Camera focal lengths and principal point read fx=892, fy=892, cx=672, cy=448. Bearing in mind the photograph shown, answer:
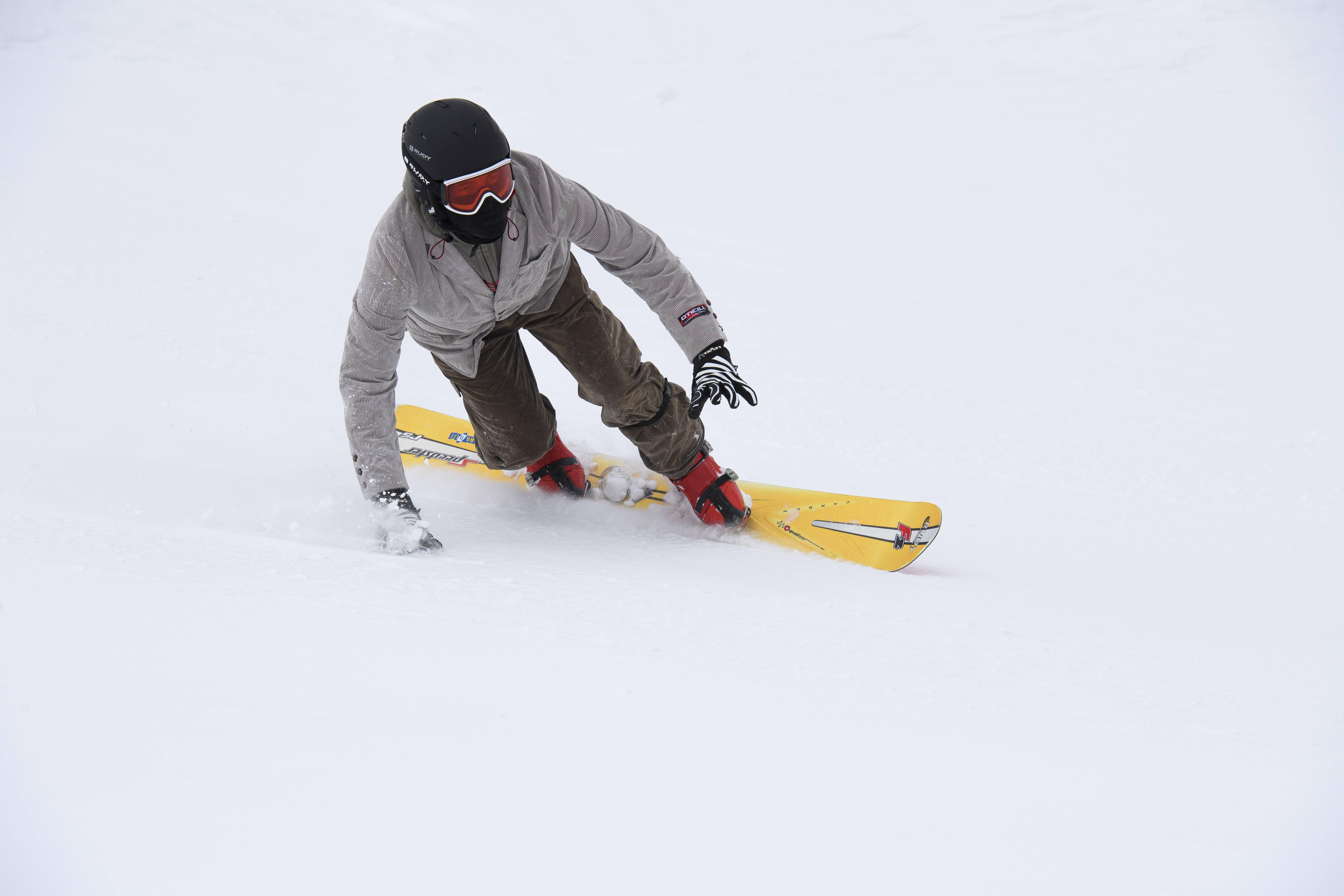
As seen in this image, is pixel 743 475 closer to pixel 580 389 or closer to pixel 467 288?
pixel 580 389

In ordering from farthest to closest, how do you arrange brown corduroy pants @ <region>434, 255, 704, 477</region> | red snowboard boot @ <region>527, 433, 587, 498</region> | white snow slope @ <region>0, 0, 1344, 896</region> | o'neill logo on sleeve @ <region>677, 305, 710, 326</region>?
red snowboard boot @ <region>527, 433, 587, 498</region>
brown corduroy pants @ <region>434, 255, 704, 477</region>
o'neill logo on sleeve @ <region>677, 305, 710, 326</region>
white snow slope @ <region>0, 0, 1344, 896</region>

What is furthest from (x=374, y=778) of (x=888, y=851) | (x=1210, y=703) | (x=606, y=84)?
(x=606, y=84)

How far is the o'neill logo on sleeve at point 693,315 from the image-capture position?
299cm

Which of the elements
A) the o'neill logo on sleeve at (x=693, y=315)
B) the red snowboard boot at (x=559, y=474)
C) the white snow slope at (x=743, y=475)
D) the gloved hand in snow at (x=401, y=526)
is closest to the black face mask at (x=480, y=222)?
the o'neill logo on sleeve at (x=693, y=315)

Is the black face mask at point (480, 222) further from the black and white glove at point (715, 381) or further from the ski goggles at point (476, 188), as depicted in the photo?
the black and white glove at point (715, 381)

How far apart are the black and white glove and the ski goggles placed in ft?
2.78

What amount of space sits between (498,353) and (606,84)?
7.58 metres

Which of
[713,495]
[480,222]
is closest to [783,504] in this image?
[713,495]

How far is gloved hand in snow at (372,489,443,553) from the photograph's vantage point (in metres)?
2.59

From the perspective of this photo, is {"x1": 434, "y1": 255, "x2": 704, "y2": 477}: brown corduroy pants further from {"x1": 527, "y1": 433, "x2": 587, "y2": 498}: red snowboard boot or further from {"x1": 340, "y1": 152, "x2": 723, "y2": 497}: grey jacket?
{"x1": 527, "y1": 433, "x2": 587, "y2": 498}: red snowboard boot

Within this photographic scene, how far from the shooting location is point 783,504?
136 inches

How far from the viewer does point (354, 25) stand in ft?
35.2

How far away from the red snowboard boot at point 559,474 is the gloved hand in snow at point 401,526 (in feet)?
3.01

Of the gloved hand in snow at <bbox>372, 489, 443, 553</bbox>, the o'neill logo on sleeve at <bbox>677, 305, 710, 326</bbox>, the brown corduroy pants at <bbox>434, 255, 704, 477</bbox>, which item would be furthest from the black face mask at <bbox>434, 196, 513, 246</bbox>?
the gloved hand in snow at <bbox>372, 489, 443, 553</bbox>
